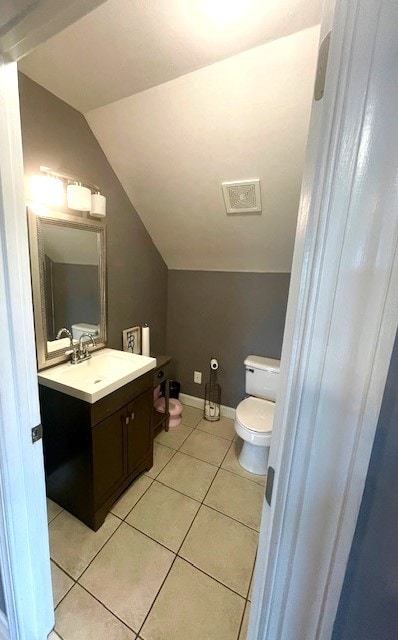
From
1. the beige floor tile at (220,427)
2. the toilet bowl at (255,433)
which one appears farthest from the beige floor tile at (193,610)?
the beige floor tile at (220,427)

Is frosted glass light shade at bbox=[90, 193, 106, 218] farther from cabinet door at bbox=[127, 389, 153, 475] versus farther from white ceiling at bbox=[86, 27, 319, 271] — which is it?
cabinet door at bbox=[127, 389, 153, 475]

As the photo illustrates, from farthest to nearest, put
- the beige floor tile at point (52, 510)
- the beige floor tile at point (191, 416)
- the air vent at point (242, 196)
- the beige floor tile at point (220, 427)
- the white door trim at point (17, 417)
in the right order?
the beige floor tile at point (191, 416)
the beige floor tile at point (220, 427)
the air vent at point (242, 196)
the beige floor tile at point (52, 510)
the white door trim at point (17, 417)

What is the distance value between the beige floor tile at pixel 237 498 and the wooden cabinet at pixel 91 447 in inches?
22.6

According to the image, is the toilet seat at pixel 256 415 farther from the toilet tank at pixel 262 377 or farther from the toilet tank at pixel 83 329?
the toilet tank at pixel 83 329

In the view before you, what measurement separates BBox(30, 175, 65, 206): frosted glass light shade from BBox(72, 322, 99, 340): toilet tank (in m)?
0.74

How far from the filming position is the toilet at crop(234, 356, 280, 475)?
179 centimetres

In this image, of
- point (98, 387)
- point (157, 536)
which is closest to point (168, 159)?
point (98, 387)

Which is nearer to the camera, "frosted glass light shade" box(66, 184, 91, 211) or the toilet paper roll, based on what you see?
"frosted glass light shade" box(66, 184, 91, 211)

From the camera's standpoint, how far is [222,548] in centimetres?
140

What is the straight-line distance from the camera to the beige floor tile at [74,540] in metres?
1.29

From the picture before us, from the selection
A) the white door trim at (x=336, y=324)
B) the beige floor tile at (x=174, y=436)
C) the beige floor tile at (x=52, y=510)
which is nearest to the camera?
the white door trim at (x=336, y=324)

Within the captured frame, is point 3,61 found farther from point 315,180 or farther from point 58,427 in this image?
point 58,427

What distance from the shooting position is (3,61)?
2.17 ft

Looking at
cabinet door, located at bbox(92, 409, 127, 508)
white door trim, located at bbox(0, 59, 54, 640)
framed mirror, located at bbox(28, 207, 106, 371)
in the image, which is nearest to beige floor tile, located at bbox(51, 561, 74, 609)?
white door trim, located at bbox(0, 59, 54, 640)
